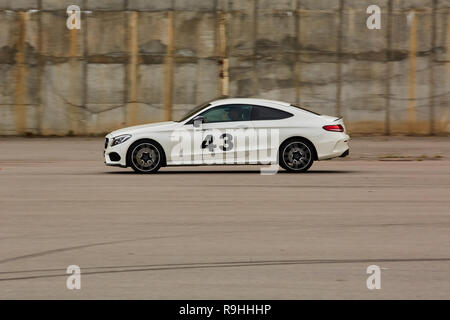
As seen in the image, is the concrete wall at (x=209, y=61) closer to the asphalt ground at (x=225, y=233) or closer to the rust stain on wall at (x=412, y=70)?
the rust stain on wall at (x=412, y=70)

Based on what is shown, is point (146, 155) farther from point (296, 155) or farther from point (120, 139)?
point (296, 155)

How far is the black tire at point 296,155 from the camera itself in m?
17.8

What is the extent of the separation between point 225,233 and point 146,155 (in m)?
7.26

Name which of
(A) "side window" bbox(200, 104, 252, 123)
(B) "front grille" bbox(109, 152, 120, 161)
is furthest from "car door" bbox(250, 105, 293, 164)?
(B) "front grille" bbox(109, 152, 120, 161)

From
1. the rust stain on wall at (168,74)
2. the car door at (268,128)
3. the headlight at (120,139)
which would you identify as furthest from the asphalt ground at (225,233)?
the rust stain on wall at (168,74)

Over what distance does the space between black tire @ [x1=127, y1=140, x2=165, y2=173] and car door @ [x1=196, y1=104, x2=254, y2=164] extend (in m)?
0.80

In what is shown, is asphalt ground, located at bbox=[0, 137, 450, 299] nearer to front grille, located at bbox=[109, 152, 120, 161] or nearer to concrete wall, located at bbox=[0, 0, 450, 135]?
front grille, located at bbox=[109, 152, 120, 161]

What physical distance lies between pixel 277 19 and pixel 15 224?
17.5 meters

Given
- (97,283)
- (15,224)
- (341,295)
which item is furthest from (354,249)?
(15,224)

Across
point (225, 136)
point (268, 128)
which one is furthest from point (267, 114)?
point (225, 136)

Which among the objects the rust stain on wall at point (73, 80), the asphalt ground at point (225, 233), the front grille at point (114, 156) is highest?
the rust stain on wall at point (73, 80)

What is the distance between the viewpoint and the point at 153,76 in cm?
2773

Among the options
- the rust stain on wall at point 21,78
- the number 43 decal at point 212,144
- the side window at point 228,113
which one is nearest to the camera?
the number 43 decal at point 212,144

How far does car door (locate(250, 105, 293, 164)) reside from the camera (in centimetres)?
1769
